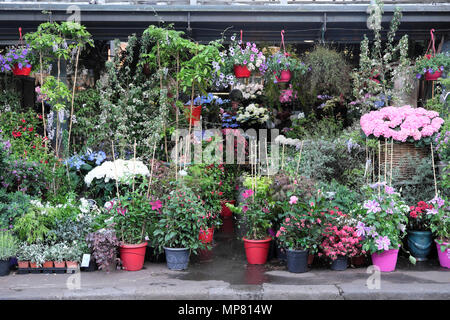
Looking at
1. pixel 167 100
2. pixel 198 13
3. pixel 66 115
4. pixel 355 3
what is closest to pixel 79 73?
pixel 66 115

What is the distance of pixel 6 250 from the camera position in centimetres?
596

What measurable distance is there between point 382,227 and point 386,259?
460 millimetres

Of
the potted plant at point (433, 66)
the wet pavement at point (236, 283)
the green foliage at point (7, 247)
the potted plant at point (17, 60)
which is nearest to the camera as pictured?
the wet pavement at point (236, 283)

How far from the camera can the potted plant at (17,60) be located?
765 cm

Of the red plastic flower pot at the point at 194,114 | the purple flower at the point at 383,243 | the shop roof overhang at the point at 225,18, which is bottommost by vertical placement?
the purple flower at the point at 383,243

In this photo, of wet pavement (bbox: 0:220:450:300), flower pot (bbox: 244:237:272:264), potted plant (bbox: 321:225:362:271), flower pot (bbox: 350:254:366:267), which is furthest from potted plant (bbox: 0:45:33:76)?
flower pot (bbox: 350:254:366:267)

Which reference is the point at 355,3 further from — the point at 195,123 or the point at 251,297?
the point at 251,297

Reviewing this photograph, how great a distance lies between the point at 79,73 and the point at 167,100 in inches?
87.5

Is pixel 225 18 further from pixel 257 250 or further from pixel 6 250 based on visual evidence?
pixel 6 250

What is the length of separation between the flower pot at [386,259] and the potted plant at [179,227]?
230 centimetres

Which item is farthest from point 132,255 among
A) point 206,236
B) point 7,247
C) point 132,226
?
point 7,247

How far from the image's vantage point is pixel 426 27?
335 inches

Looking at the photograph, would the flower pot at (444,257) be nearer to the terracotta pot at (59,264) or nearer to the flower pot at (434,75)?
the flower pot at (434,75)

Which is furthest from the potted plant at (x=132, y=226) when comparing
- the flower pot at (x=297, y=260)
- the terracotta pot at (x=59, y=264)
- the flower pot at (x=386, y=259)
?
the flower pot at (x=386, y=259)
